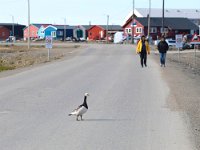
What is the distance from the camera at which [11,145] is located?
947cm

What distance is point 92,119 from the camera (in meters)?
12.6

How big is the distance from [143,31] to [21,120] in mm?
105116

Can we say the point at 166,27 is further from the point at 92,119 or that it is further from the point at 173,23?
the point at 92,119

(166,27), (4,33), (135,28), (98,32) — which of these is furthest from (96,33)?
(166,27)

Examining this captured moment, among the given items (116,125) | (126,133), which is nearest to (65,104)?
(116,125)

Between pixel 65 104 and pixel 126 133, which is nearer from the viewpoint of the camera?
pixel 126 133

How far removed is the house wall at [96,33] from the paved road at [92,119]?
399ft

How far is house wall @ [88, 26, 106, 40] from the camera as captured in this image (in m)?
142

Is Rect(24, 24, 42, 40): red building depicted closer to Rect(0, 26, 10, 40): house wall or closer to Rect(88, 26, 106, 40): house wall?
Rect(0, 26, 10, 40): house wall

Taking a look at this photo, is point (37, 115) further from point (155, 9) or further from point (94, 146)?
point (155, 9)

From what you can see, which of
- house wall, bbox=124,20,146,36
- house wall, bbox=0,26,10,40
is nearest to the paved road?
house wall, bbox=124,20,146,36

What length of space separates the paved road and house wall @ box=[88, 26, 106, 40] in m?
122

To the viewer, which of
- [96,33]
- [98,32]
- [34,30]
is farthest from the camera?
[96,33]

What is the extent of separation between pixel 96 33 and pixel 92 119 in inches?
5220
